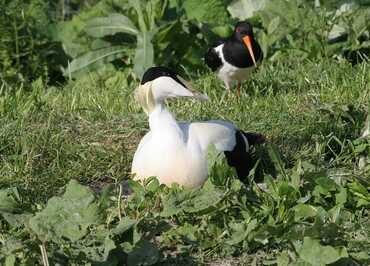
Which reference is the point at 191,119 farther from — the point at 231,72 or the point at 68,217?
the point at 68,217

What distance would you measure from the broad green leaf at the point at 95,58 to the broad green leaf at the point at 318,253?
4.17 meters

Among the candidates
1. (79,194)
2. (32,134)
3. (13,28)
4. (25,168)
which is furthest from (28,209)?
(13,28)

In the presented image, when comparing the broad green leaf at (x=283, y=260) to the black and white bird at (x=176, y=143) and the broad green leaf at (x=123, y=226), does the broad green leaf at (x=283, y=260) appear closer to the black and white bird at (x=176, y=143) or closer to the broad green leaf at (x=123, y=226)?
the broad green leaf at (x=123, y=226)

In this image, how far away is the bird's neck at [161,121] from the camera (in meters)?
4.26

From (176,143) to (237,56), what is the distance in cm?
234

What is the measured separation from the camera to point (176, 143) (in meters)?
4.19

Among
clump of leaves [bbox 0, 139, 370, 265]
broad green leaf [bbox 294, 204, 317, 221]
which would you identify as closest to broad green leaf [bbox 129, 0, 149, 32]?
clump of leaves [bbox 0, 139, 370, 265]

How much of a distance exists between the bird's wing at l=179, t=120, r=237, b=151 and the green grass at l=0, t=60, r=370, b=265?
0.29m

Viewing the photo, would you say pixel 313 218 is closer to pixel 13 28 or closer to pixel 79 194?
pixel 79 194

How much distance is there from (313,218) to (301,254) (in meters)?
0.44

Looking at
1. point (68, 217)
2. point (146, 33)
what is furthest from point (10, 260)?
point (146, 33)

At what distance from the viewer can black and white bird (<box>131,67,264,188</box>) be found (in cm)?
414

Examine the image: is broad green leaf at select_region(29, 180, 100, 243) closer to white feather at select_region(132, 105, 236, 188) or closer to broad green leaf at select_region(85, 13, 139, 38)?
white feather at select_region(132, 105, 236, 188)

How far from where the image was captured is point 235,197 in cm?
378
